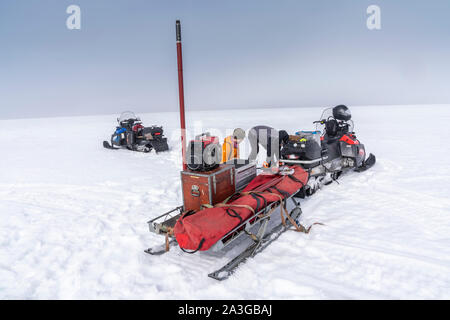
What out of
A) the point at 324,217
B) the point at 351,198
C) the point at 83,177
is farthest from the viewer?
the point at 83,177

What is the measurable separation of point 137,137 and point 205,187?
24.0 ft

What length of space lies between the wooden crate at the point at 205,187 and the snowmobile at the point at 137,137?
6.29m

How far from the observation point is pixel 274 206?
3.56m

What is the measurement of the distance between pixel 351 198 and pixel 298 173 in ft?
4.15

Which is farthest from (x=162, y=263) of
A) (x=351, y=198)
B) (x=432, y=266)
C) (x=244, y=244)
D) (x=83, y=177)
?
(x=83, y=177)

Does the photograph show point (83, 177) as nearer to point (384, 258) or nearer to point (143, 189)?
point (143, 189)

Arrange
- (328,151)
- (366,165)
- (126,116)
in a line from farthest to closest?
(126,116) < (366,165) < (328,151)

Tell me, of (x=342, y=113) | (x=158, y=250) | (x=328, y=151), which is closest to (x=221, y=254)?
(x=158, y=250)

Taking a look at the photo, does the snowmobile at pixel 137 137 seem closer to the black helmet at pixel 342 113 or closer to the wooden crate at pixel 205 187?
the black helmet at pixel 342 113

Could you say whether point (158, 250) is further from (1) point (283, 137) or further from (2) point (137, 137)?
(2) point (137, 137)

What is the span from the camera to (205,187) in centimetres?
338

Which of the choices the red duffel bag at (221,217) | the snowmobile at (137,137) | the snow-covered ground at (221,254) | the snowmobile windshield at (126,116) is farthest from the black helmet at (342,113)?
the snowmobile windshield at (126,116)

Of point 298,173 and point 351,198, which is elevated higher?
point 298,173

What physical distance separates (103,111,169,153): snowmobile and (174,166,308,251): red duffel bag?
6477 mm
